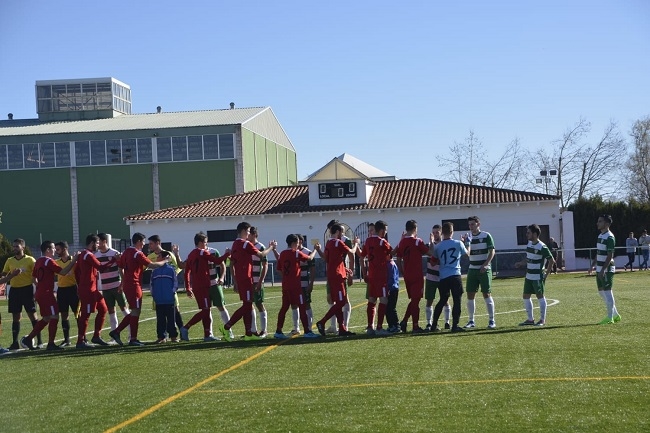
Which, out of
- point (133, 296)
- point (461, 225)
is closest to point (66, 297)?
point (133, 296)

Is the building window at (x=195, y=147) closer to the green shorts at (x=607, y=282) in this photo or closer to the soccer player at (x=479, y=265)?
the soccer player at (x=479, y=265)

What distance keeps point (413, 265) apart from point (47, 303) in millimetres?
6334

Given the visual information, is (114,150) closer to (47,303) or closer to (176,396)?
(47,303)

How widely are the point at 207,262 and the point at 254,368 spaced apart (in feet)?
14.3

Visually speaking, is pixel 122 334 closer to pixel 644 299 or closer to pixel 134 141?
pixel 644 299

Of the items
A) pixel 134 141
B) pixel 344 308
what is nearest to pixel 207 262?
pixel 344 308

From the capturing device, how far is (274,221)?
176 ft

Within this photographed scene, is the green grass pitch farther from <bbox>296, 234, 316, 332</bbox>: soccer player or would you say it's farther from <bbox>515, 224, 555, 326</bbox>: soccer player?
<bbox>296, 234, 316, 332</bbox>: soccer player

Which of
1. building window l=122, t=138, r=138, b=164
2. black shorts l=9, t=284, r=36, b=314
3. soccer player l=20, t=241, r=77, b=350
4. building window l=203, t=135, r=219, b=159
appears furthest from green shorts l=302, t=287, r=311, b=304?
building window l=122, t=138, r=138, b=164

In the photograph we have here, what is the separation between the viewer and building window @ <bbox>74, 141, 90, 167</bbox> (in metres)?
64.5

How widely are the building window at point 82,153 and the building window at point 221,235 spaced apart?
15456 millimetres

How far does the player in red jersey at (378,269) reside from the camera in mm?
16844

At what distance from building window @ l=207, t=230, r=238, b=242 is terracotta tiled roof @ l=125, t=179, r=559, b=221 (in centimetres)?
94

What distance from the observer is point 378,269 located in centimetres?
1689
